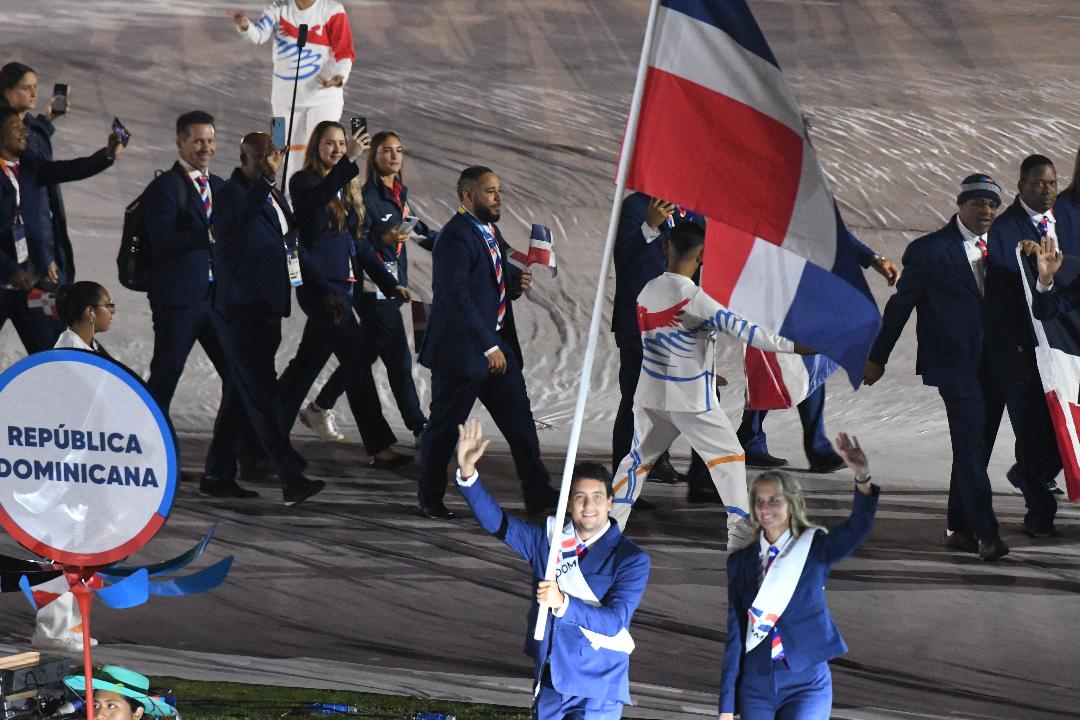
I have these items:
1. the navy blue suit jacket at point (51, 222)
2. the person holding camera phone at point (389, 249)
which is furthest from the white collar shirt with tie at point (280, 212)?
the navy blue suit jacket at point (51, 222)

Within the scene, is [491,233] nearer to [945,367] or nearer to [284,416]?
[284,416]

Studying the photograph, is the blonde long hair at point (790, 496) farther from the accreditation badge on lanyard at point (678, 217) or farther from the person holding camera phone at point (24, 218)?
the person holding camera phone at point (24, 218)

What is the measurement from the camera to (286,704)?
6.60 m

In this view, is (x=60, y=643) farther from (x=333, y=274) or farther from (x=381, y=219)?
(x=381, y=219)

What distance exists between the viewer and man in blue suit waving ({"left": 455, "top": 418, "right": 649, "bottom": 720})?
5207mm

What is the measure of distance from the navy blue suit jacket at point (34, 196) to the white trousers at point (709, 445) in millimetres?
2975

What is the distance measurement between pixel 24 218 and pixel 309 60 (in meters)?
3.62

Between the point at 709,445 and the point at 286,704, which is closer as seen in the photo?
the point at 286,704

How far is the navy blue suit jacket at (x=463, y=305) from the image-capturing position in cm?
826

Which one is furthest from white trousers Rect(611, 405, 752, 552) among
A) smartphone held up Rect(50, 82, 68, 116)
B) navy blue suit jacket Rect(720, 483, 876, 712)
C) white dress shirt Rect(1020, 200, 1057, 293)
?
smartphone held up Rect(50, 82, 68, 116)

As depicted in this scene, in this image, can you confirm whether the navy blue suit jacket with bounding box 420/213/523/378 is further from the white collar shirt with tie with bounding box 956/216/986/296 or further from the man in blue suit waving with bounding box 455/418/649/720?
the man in blue suit waving with bounding box 455/418/649/720

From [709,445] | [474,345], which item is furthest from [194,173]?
[709,445]

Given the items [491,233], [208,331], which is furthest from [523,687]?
[208,331]

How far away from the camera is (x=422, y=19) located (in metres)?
15.1
